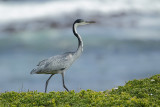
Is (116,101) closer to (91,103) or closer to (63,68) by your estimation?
(91,103)

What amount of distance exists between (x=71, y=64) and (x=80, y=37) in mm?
1333

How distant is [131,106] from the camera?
1203 centimetres

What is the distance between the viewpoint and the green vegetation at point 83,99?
12.2 meters

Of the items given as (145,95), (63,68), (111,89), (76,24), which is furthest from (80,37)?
(145,95)

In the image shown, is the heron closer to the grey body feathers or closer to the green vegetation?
the grey body feathers

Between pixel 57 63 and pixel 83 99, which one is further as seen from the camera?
pixel 57 63

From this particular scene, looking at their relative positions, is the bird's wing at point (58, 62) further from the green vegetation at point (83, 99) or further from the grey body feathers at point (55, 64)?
the green vegetation at point (83, 99)

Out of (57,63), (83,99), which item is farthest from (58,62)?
(83,99)

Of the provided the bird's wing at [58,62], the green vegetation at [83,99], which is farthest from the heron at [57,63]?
the green vegetation at [83,99]

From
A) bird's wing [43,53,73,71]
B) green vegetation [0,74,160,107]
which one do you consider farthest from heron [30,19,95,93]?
green vegetation [0,74,160,107]

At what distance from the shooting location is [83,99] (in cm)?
1266

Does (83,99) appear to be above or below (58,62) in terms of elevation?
below

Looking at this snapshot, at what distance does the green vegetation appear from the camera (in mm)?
12242

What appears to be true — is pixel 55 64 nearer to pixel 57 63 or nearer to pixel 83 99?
pixel 57 63
